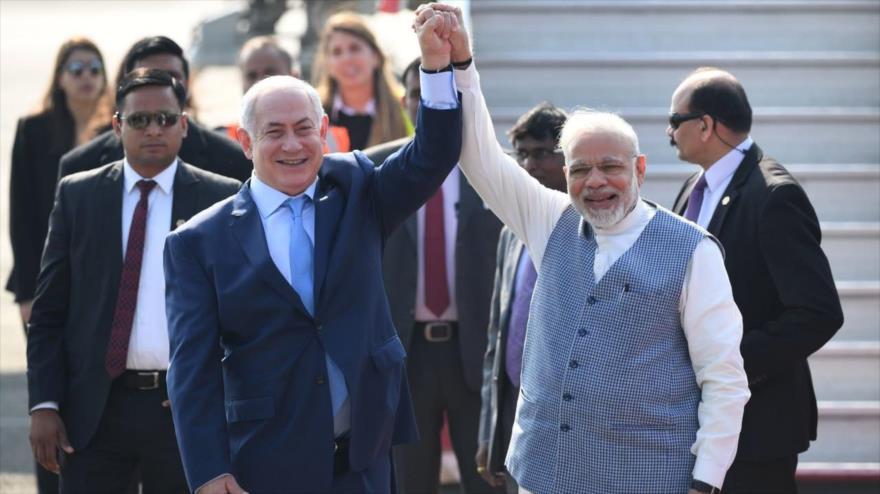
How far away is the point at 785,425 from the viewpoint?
15.5 ft

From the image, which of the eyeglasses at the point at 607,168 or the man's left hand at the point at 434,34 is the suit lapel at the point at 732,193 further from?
the man's left hand at the point at 434,34

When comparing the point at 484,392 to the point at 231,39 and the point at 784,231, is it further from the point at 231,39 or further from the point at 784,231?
the point at 231,39

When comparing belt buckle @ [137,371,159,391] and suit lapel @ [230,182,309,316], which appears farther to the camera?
belt buckle @ [137,371,159,391]

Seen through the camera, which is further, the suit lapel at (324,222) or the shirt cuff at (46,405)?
the shirt cuff at (46,405)

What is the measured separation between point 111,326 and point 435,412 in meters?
1.49

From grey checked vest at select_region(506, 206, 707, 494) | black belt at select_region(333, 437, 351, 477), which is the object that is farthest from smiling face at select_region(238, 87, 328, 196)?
grey checked vest at select_region(506, 206, 707, 494)

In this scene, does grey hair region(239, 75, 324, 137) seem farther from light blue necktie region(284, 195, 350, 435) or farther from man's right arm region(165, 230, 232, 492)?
man's right arm region(165, 230, 232, 492)

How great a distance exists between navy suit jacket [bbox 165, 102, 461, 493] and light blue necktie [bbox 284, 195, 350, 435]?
0.03 m

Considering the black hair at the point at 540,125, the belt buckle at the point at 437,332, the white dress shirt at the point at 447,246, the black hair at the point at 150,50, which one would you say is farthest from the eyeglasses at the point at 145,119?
the belt buckle at the point at 437,332

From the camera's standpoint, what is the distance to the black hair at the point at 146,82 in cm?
514

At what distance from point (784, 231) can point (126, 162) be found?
2.23 metres

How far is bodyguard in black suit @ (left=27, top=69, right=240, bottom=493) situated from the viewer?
489cm

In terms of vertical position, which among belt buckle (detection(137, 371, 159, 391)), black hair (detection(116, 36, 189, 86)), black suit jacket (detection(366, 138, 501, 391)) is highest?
black hair (detection(116, 36, 189, 86))

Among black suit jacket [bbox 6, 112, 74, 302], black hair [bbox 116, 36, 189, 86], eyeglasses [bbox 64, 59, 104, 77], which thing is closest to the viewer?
black hair [bbox 116, 36, 189, 86]
